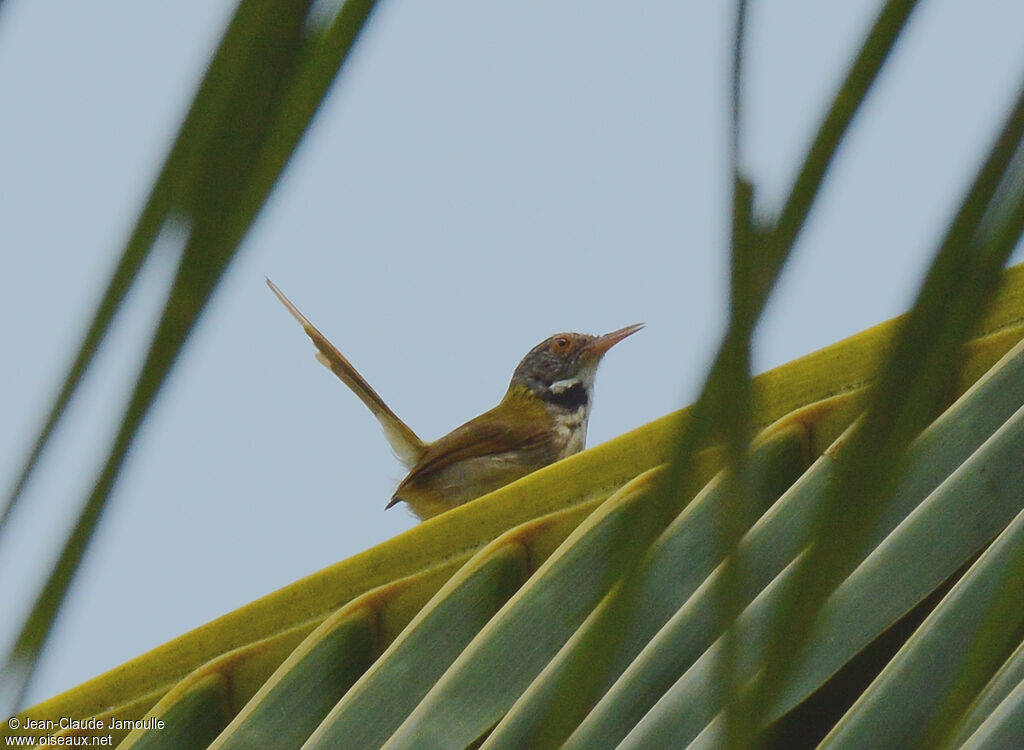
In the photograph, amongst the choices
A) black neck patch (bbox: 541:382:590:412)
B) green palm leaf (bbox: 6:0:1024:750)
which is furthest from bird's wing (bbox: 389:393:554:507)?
green palm leaf (bbox: 6:0:1024:750)

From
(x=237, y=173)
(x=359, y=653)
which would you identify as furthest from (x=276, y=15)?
(x=359, y=653)

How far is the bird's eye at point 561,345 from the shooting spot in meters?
7.02

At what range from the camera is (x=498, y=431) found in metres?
6.32

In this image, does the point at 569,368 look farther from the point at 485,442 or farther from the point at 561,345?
the point at 485,442

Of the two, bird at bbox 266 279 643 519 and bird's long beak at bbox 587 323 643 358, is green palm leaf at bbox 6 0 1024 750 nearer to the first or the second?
bird at bbox 266 279 643 519

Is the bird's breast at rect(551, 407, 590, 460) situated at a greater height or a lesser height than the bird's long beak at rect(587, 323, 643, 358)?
lesser

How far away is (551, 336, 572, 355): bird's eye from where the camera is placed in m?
7.02

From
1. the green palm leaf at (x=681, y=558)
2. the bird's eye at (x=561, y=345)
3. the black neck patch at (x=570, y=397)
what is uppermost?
the bird's eye at (x=561, y=345)

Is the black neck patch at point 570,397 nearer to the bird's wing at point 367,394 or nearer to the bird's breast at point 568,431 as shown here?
the bird's breast at point 568,431

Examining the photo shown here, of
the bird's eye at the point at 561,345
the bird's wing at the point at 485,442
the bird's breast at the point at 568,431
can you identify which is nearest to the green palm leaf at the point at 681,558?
the bird's wing at the point at 485,442

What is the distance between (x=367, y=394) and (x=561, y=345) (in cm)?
119

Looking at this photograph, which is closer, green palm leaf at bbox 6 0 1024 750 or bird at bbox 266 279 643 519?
green palm leaf at bbox 6 0 1024 750

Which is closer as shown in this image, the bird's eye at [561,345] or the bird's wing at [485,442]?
the bird's wing at [485,442]

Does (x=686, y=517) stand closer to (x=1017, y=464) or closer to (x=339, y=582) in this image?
(x=1017, y=464)
